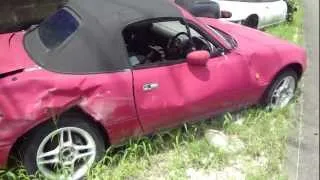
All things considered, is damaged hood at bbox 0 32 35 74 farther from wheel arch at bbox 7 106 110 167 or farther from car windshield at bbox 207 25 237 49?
car windshield at bbox 207 25 237 49

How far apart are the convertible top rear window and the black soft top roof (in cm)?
5

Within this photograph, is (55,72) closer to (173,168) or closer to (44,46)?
(44,46)

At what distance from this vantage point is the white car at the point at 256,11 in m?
7.70

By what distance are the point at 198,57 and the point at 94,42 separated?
3.06ft

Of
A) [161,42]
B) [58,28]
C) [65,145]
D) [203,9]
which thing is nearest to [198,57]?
[161,42]

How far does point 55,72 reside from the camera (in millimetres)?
3768

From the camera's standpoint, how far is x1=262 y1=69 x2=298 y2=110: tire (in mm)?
5215

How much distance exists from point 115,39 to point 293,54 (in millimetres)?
2193

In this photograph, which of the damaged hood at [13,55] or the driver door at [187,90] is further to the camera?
the driver door at [187,90]

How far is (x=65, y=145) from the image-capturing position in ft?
12.6

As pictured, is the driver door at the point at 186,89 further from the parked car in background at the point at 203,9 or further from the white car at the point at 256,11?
the white car at the point at 256,11

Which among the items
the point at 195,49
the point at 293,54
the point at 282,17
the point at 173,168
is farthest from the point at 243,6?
the point at 173,168

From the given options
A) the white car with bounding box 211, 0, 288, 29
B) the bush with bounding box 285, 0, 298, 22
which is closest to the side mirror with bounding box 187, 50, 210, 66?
the white car with bounding box 211, 0, 288, 29

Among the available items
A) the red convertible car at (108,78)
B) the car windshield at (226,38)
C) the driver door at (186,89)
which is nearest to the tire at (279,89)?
the red convertible car at (108,78)
